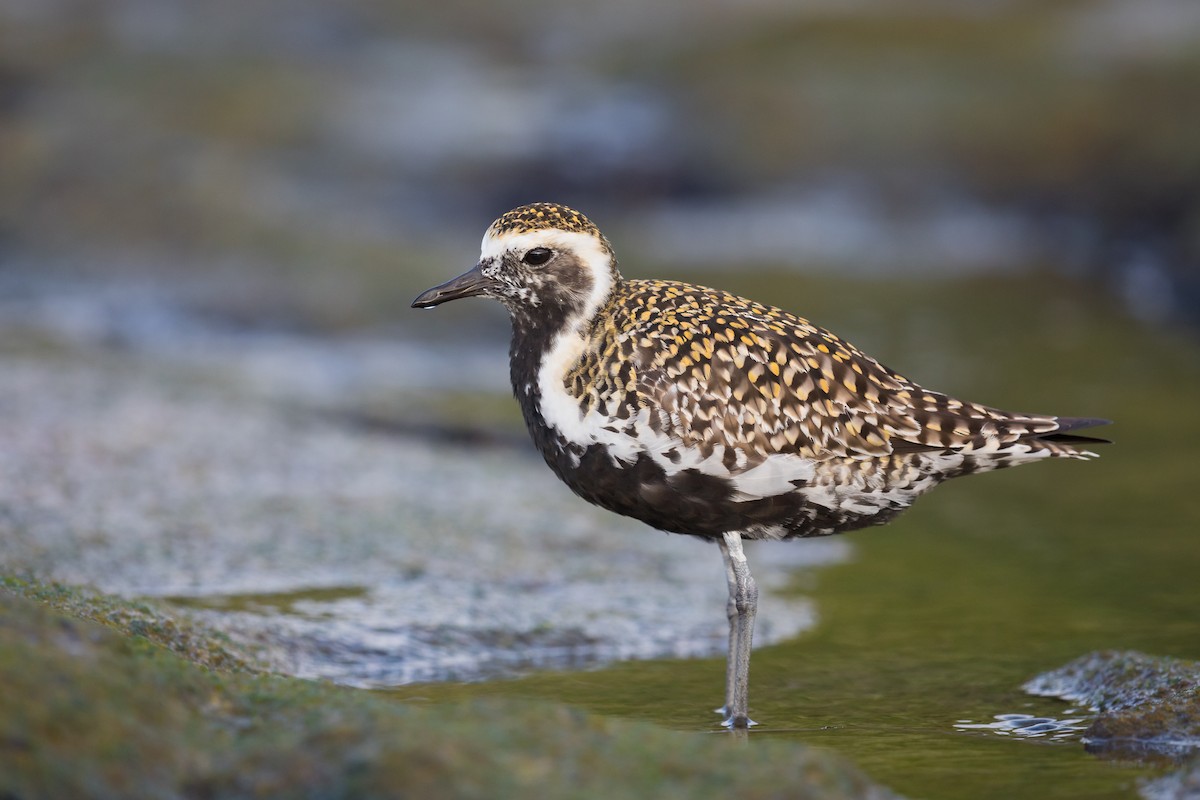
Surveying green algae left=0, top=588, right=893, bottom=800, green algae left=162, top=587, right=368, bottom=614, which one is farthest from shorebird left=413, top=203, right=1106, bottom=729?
green algae left=162, top=587, right=368, bottom=614

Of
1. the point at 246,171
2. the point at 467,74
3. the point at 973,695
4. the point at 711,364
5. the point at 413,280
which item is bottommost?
the point at 973,695

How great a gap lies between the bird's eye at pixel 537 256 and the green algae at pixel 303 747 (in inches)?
98.1

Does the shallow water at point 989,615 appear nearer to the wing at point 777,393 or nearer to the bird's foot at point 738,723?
the bird's foot at point 738,723

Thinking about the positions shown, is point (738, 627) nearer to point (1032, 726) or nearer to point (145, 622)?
point (1032, 726)

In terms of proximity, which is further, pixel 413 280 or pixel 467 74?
pixel 467 74

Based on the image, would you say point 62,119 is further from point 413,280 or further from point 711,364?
point 711,364

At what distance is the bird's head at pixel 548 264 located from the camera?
6.82 metres

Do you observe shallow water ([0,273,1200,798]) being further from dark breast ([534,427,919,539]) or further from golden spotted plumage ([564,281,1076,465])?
golden spotted plumage ([564,281,1076,465])

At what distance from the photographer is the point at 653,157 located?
82.4 ft

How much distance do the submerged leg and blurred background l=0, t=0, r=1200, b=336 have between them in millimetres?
9939

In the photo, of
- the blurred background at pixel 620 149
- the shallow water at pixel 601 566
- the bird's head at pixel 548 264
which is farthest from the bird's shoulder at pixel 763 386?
the blurred background at pixel 620 149

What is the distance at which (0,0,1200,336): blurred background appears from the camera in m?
18.0

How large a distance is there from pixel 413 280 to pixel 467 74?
1119 cm

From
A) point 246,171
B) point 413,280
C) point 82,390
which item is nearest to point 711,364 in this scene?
point 82,390
